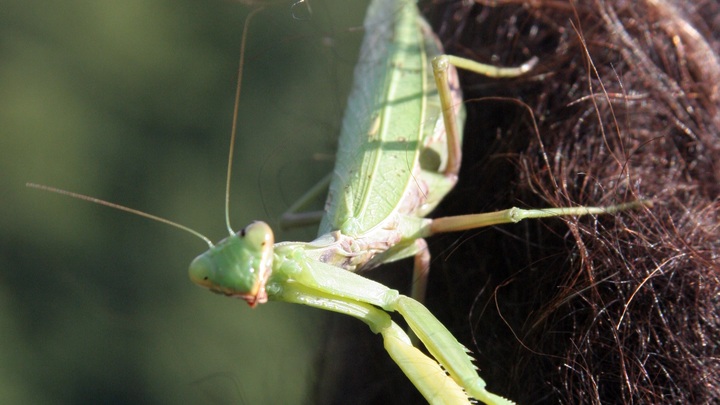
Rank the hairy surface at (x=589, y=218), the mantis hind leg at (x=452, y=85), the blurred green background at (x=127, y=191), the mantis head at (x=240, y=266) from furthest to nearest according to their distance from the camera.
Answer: the blurred green background at (x=127, y=191) < the mantis hind leg at (x=452, y=85) < the mantis head at (x=240, y=266) < the hairy surface at (x=589, y=218)

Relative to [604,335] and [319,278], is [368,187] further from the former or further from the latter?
[604,335]

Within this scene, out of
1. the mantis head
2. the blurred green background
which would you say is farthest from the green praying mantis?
the blurred green background

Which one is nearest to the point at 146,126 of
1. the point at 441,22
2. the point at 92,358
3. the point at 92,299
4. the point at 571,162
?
the point at 92,299

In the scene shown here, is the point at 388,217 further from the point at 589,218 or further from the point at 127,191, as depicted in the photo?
the point at 127,191

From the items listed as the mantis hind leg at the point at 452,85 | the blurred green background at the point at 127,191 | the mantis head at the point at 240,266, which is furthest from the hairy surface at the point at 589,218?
the blurred green background at the point at 127,191

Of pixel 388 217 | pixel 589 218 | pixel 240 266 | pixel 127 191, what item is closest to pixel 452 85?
pixel 388 217

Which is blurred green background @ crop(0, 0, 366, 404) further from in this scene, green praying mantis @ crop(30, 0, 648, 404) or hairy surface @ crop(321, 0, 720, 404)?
hairy surface @ crop(321, 0, 720, 404)

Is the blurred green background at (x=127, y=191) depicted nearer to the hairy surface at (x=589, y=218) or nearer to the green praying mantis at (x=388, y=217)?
the green praying mantis at (x=388, y=217)
